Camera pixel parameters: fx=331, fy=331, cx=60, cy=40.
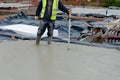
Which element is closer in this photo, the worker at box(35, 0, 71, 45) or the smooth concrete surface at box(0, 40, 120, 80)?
the smooth concrete surface at box(0, 40, 120, 80)

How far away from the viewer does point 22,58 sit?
7.18 metres

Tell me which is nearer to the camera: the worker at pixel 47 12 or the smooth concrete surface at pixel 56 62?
the smooth concrete surface at pixel 56 62

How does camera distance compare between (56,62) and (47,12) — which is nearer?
(56,62)

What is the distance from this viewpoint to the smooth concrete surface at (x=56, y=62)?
5.91 meters

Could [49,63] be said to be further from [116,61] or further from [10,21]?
[10,21]

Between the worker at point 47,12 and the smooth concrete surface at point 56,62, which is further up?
the worker at point 47,12

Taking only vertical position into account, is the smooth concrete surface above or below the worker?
below

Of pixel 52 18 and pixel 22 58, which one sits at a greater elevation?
pixel 52 18

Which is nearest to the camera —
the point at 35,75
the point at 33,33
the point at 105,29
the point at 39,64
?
the point at 35,75

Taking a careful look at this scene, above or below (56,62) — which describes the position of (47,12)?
above

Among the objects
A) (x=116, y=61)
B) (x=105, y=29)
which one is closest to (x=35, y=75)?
(x=116, y=61)

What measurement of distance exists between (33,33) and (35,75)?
447 centimetres

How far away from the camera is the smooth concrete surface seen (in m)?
5.91

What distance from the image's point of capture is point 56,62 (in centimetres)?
692
